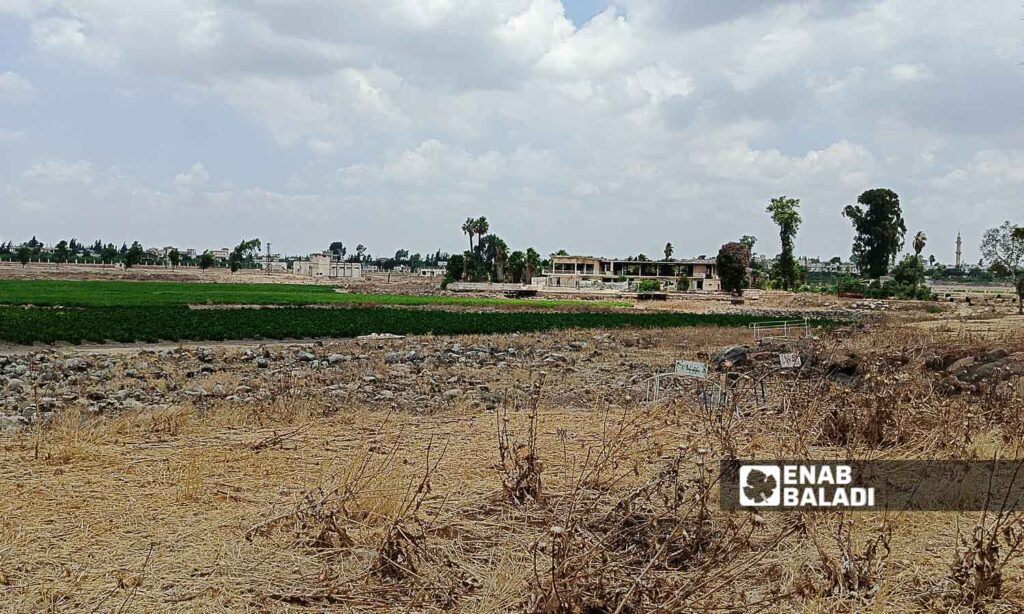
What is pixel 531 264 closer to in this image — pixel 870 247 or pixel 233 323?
pixel 870 247

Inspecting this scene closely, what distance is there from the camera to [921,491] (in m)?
6.75

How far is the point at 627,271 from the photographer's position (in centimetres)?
13238

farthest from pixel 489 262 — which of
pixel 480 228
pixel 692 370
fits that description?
pixel 692 370

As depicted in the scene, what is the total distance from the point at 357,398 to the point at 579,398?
4314mm

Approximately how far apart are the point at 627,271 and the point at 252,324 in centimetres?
9776

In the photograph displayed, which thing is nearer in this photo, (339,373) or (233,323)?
(339,373)

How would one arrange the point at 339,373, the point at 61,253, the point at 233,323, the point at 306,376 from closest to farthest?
1. the point at 306,376
2. the point at 339,373
3. the point at 233,323
4. the point at 61,253

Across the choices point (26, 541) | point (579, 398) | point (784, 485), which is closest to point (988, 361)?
point (579, 398)

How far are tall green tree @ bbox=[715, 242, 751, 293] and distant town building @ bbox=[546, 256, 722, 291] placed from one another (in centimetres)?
1188

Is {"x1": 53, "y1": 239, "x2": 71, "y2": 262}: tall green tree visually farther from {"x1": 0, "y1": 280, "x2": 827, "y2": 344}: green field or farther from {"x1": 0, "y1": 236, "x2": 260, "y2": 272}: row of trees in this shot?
{"x1": 0, "y1": 280, "x2": 827, "y2": 344}: green field

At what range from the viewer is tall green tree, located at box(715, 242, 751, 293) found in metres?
97.9

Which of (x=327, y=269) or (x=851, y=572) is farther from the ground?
(x=327, y=269)

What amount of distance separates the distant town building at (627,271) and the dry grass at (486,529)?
4055 inches

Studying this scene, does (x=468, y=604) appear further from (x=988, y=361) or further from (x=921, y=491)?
(x=988, y=361)
